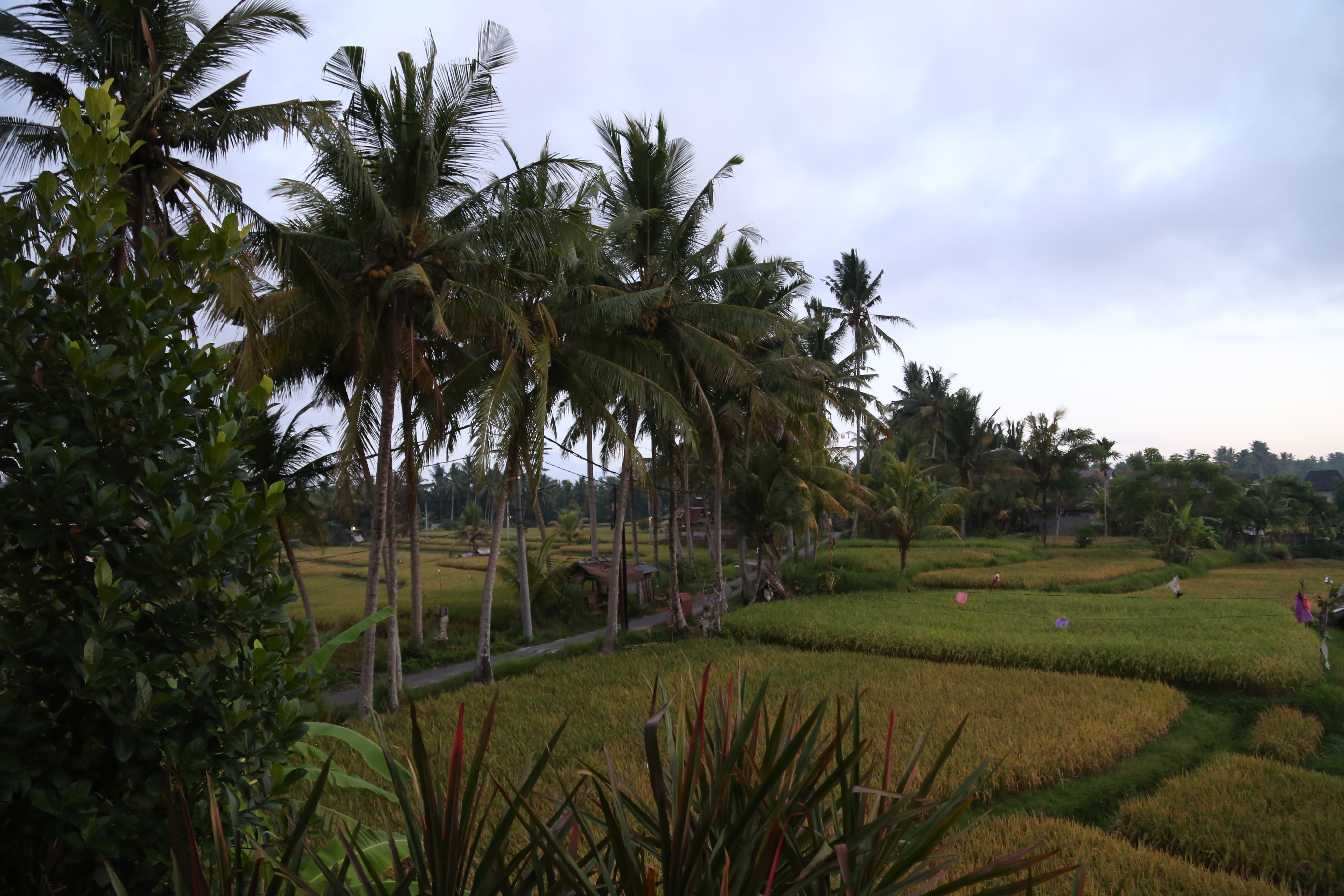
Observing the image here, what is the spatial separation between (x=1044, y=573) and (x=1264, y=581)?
17.8 ft

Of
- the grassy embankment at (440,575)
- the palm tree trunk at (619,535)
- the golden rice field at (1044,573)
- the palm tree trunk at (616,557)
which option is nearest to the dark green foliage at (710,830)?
the palm tree trunk at (619,535)

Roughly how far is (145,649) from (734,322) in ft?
38.0

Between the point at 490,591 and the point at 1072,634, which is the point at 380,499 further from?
the point at 1072,634

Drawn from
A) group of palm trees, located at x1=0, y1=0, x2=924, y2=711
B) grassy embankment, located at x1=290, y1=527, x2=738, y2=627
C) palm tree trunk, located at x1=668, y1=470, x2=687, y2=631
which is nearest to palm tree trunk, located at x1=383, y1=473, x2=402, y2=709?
group of palm trees, located at x1=0, y1=0, x2=924, y2=711

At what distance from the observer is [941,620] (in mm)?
13297

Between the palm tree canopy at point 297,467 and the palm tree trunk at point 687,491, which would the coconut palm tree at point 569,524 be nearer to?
the palm tree trunk at point 687,491

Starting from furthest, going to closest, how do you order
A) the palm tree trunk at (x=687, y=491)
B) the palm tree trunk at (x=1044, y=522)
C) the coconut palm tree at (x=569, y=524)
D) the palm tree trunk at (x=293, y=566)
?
the palm tree trunk at (x=1044, y=522), the coconut palm tree at (x=569, y=524), the palm tree trunk at (x=687, y=491), the palm tree trunk at (x=293, y=566)

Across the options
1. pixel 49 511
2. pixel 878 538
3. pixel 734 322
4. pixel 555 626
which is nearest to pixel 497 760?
pixel 49 511

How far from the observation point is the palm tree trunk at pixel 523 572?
47.3 ft

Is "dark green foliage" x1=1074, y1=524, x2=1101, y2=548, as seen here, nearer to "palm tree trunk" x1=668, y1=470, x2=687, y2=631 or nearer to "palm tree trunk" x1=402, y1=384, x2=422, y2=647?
"palm tree trunk" x1=668, y1=470, x2=687, y2=631

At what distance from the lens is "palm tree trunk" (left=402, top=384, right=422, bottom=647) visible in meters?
10.5

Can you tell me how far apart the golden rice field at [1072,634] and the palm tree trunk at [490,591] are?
4.91 meters

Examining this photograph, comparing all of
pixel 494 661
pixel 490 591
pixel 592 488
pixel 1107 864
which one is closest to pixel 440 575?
pixel 592 488

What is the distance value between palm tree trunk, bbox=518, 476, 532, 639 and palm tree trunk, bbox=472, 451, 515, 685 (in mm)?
2495
